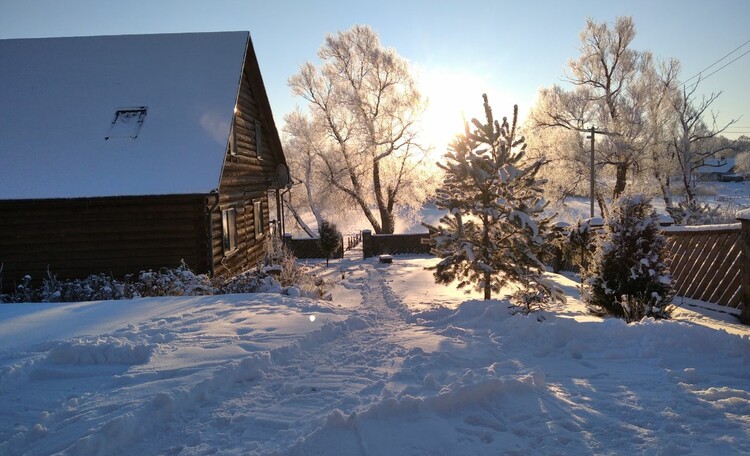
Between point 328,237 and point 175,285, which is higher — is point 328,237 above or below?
above

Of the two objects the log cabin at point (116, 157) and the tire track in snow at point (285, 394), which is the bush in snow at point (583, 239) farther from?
the log cabin at point (116, 157)

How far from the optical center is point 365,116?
2864 centimetres

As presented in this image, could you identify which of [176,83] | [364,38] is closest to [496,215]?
[176,83]

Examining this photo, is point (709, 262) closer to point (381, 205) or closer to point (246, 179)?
point (246, 179)

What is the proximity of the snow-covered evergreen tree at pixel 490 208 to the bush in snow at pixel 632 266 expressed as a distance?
2.94 feet

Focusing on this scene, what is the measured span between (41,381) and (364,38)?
27686 millimetres

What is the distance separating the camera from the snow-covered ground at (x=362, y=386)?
3068mm

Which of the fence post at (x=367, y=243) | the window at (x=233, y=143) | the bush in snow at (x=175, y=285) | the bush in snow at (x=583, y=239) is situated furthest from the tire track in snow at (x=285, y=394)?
the fence post at (x=367, y=243)

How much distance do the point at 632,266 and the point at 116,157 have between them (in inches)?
458

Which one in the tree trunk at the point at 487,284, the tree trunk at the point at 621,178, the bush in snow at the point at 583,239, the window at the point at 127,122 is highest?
the window at the point at 127,122

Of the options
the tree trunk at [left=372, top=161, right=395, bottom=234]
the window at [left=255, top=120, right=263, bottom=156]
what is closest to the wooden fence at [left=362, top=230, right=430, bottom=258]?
the tree trunk at [left=372, top=161, right=395, bottom=234]

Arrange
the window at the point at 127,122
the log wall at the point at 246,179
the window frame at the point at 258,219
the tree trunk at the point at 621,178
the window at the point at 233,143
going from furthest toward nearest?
the tree trunk at the point at 621,178, the window frame at the point at 258,219, the window at the point at 233,143, the log wall at the point at 246,179, the window at the point at 127,122

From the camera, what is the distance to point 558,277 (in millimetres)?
12727

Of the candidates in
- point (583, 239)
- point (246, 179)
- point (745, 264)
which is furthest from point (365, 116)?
point (745, 264)
